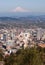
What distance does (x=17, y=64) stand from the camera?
8578mm

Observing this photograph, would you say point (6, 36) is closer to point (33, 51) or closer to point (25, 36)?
point (25, 36)

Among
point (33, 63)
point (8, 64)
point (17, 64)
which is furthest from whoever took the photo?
point (8, 64)

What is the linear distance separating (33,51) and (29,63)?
1.92 feet

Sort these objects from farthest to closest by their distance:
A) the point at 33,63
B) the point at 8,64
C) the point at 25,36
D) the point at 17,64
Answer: the point at 25,36
the point at 8,64
the point at 17,64
the point at 33,63

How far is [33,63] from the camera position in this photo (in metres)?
7.91

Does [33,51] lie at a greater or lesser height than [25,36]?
greater

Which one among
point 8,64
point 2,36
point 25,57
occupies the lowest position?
point 2,36

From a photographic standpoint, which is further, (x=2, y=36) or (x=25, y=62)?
(x=2, y=36)

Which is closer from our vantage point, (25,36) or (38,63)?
(38,63)

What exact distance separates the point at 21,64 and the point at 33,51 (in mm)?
599

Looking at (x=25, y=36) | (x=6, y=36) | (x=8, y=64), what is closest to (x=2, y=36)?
(x=6, y=36)

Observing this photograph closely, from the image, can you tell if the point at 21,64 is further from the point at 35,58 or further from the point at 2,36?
the point at 2,36

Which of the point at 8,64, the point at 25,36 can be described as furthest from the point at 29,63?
the point at 25,36

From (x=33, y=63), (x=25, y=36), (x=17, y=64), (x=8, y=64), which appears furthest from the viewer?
(x=25, y=36)
